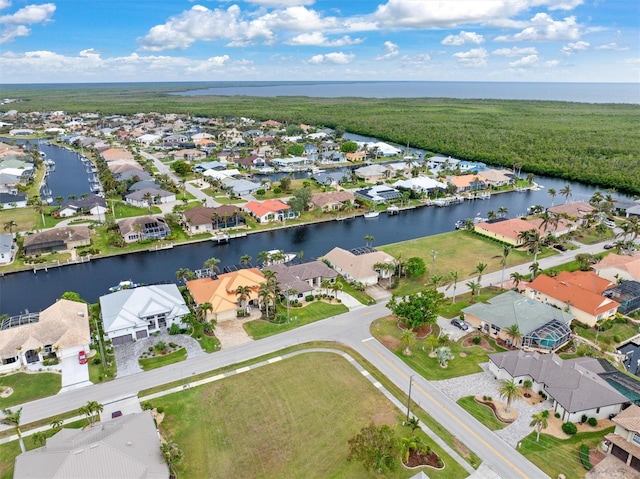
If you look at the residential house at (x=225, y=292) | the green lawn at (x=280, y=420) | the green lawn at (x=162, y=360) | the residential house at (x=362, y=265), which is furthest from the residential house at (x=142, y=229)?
the green lawn at (x=280, y=420)

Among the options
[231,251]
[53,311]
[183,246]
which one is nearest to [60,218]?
[183,246]

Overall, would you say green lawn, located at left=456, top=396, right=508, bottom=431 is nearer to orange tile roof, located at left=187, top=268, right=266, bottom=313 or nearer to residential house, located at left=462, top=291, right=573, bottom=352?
residential house, located at left=462, top=291, right=573, bottom=352

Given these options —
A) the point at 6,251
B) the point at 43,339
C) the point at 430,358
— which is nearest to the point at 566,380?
the point at 430,358

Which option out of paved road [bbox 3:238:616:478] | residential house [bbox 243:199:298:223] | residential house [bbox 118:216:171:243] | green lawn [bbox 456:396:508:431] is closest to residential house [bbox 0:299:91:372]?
paved road [bbox 3:238:616:478]

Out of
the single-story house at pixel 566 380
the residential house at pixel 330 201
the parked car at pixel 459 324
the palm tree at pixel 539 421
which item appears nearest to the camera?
the palm tree at pixel 539 421

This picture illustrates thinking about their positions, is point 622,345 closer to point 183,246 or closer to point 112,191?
point 183,246

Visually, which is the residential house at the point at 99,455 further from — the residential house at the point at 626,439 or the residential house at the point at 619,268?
the residential house at the point at 619,268
